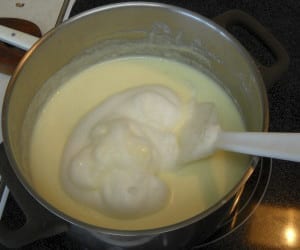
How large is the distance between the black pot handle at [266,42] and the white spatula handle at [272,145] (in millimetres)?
135

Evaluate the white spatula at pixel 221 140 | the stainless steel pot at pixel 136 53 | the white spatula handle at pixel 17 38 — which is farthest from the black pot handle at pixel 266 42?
the white spatula handle at pixel 17 38

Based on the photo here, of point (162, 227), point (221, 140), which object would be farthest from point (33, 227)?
point (221, 140)

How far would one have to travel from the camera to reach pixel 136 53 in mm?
1021

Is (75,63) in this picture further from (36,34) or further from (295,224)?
(295,224)

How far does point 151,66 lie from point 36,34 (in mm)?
268

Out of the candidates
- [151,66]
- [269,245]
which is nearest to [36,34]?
[151,66]

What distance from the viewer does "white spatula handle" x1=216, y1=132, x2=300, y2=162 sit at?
608mm

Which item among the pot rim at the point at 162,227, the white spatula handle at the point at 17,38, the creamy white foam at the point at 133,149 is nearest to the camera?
the pot rim at the point at 162,227

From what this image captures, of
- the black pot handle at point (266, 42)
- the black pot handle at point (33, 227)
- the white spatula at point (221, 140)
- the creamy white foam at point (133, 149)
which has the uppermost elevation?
the black pot handle at point (266, 42)

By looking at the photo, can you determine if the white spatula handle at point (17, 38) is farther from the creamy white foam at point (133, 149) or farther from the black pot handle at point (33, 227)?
the black pot handle at point (33, 227)

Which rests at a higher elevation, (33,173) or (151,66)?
(151,66)

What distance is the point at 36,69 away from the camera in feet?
2.82

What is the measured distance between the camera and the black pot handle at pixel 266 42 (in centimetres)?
76

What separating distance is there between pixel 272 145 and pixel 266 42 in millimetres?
258
